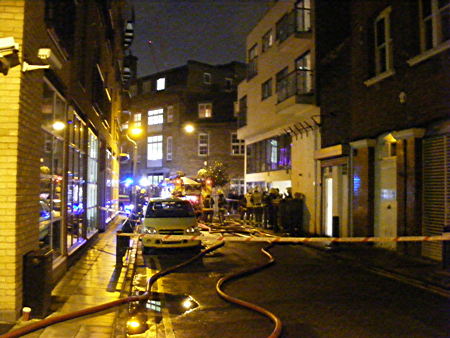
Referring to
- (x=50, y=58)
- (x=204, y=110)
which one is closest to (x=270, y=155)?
(x=204, y=110)

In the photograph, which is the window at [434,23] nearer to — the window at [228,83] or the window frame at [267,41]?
the window frame at [267,41]

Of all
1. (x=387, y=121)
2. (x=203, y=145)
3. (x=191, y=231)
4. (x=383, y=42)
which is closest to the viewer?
(x=191, y=231)

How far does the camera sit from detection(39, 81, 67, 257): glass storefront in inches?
336

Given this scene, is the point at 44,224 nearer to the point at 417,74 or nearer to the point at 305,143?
the point at 417,74

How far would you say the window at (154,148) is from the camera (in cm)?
4683

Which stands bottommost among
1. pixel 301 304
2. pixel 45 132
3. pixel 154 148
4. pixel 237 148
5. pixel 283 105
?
pixel 301 304

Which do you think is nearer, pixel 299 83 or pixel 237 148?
pixel 299 83

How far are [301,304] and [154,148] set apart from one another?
4064 cm

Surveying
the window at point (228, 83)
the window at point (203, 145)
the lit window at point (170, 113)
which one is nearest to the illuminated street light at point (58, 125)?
the window at point (203, 145)

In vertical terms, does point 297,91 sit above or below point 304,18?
below

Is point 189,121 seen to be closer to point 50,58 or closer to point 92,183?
point 92,183

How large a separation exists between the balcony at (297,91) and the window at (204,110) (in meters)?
23.6

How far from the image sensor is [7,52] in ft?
19.5

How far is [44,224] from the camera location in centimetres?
872
